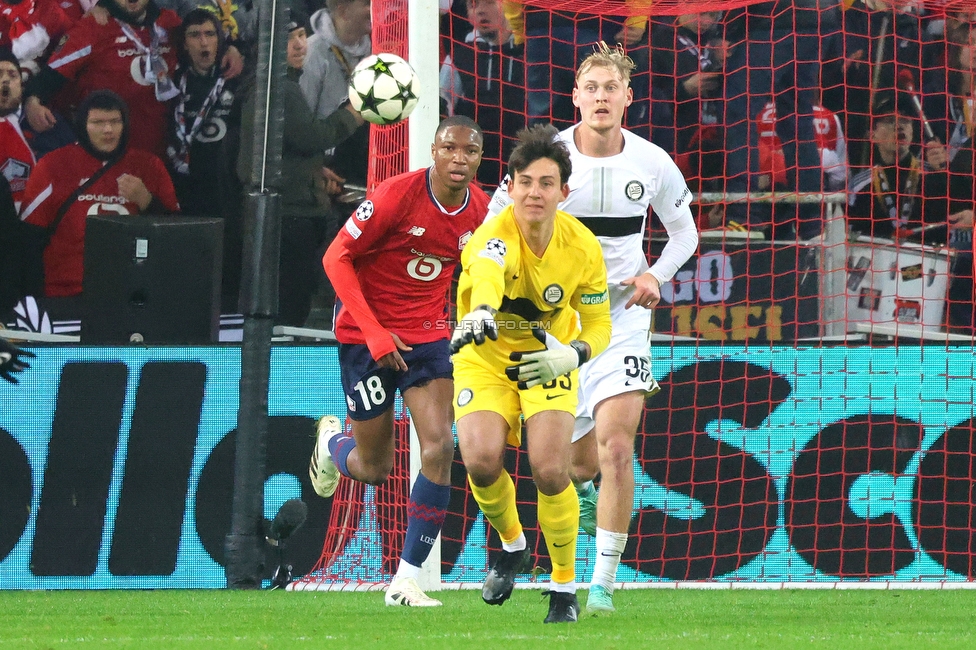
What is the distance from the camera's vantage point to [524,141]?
5469 mm

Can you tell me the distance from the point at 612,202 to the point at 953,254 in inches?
151

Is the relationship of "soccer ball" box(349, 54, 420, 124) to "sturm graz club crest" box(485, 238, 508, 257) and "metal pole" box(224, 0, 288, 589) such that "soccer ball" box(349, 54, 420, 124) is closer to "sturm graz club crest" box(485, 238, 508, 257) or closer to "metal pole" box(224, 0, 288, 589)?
"metal pole" box(224, 0, 288, 589)

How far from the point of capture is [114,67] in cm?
1040

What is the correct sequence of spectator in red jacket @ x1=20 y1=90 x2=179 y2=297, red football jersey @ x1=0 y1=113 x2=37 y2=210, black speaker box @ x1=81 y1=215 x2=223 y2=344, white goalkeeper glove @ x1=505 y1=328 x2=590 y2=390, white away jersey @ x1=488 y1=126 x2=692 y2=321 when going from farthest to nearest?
red football jersey @ x1=0 y1=113 x2=37 y2=210
spectator in red jacket @ x1=20 y1=90 x2=179 y2=297
black speaker box @ x1=81 y1=215 x2=223 y2=344
white away jersey @ x1=488 y1=126 x2=692 y2=321
white goalkeeper glove @ x1=505 y1=328 x2=590 y2=390

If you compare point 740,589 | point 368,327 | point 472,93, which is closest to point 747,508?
point 740,589

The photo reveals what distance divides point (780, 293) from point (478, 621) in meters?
4.23

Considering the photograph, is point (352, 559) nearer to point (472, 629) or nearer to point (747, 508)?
point (747, 508)

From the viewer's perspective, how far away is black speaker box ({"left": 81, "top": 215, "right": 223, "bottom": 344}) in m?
8.32

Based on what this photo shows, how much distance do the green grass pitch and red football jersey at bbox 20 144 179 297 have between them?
10.5 ft

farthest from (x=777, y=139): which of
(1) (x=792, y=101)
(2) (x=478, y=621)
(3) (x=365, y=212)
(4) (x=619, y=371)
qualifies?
(2) (x=478, y=621)

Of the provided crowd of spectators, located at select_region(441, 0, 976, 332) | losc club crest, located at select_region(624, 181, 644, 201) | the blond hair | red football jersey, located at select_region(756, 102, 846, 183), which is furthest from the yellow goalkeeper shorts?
red football jersey, located at select_region(756, 102, 846, 183)

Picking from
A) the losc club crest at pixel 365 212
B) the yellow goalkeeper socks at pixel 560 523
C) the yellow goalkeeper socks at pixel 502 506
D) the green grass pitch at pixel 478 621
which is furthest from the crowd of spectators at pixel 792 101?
the yellow goalkeeper socks at pixel 560 523

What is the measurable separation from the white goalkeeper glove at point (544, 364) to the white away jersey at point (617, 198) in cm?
122

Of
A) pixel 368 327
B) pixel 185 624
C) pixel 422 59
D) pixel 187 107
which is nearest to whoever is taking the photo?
pixel 185 624
